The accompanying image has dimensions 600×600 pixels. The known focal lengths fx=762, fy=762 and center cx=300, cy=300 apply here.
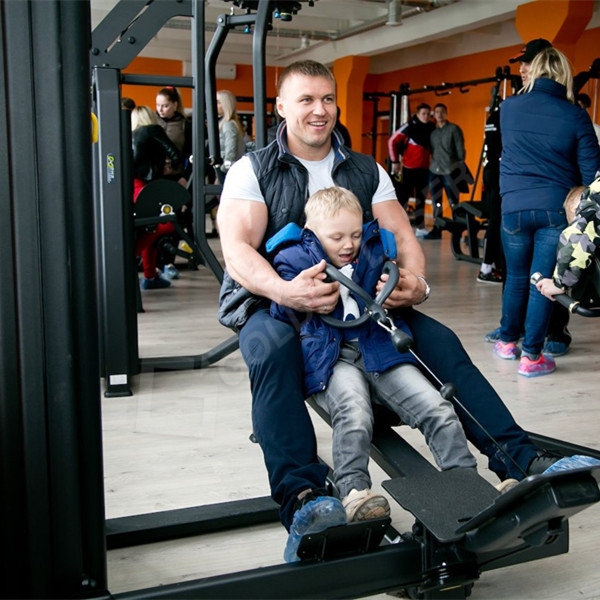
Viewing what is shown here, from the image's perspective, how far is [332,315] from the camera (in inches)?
74.9

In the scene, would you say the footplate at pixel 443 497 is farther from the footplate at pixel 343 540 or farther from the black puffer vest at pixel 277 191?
the black puffer vest at pixel 277 191

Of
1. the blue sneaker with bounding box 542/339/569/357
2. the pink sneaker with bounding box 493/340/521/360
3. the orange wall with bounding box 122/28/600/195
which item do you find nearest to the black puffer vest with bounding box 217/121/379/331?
the pink sneaker with bounding box 493/340/521/360

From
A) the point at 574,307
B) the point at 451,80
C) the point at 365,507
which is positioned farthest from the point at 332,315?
the point at 451,80

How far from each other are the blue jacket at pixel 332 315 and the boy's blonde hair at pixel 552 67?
1941 mm

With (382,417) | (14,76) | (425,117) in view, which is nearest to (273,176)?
(382,417)

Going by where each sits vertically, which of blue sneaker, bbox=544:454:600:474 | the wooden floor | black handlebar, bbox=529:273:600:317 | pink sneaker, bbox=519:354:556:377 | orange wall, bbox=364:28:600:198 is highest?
orange wall, bbox=364:28:600:198

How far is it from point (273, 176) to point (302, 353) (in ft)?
1.73

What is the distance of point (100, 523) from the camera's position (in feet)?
5.01

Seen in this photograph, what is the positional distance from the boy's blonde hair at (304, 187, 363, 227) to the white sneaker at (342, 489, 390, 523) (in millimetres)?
675

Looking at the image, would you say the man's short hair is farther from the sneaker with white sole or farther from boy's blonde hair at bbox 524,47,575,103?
boy's blonde hair at bbox 524,47,575,103

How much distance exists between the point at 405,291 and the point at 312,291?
0.27 meters

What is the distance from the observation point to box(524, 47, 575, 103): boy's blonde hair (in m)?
3.46

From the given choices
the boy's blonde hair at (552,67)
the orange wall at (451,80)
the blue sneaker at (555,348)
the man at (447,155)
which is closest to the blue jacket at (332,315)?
the boy's blonde hair at (552,67)

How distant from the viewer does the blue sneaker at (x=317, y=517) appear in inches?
60.3
